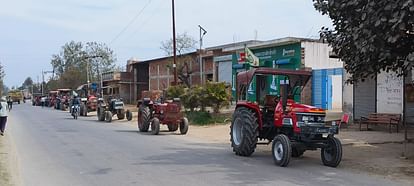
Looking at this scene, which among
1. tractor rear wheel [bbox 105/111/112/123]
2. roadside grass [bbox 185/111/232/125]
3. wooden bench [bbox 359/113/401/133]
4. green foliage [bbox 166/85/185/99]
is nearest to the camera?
wooden bench [bbox 359/113/401/133]

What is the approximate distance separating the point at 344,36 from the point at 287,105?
2.17 metres

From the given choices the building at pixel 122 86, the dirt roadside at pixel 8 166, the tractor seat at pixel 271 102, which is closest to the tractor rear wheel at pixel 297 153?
the tractor seat at pixel 271 102

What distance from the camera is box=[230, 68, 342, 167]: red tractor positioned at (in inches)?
482

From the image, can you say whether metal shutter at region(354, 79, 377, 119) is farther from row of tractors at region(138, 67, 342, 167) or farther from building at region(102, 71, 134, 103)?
building at region(102, 71, 134, 103)

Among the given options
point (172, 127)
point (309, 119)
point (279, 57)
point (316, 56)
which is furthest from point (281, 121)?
point (279, 57)

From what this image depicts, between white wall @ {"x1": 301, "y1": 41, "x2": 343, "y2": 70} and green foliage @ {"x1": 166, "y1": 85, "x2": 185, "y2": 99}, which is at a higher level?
white wall @ {"x1": 301, "y1": 41, "x2": 343, "y2": 70}

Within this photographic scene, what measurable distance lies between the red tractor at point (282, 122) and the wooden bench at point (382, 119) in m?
7.92

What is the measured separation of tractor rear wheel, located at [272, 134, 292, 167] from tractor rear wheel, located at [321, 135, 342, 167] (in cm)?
99

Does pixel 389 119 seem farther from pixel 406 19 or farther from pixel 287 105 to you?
pixel 406 19

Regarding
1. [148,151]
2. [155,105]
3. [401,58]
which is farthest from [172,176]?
[155,105]

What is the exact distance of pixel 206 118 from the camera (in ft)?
92.7

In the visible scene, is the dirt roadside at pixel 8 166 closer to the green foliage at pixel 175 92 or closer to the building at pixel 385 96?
the building at pixel 385 96

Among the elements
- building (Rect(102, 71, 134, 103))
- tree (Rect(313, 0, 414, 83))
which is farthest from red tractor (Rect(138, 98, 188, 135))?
building (Rect(102, 71, 134, 103))

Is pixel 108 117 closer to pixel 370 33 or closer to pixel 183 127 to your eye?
pixel 183 127
